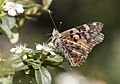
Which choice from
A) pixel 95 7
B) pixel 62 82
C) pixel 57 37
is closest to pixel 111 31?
pixel 95 7

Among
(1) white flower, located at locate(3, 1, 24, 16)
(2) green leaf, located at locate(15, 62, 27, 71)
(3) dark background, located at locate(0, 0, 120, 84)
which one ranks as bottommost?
(3) dark background, located at locate(0, 0, 120, 84)

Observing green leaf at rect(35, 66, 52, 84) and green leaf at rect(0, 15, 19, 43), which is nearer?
green leaf at rect(35, 66, 52, 84)

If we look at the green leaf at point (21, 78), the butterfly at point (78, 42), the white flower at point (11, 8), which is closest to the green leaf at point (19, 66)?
the green leaf at point (21, 78)

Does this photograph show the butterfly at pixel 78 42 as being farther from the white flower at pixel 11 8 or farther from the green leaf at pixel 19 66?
the green leaf at pixel 19 66

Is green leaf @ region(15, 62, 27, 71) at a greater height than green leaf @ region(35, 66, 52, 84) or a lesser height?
greater

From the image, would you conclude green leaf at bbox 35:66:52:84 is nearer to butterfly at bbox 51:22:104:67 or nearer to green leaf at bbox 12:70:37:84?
green leaf at bbox 12:70:37:84

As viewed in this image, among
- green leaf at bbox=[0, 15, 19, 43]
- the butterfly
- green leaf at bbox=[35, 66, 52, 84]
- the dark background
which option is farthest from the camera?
the dark background

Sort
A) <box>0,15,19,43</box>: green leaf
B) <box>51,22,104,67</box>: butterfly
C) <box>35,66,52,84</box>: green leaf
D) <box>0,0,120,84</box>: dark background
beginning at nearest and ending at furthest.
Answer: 1. <box>35,66,52,84</box>: green leaf
2. <box>0,15,19,43</box>: green leaf
3. <box>51,22,104,67</box>: butterfly
4. <box>0,0,120,84</box>: dark background

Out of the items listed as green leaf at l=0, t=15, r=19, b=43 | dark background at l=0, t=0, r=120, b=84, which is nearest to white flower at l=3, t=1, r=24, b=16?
green leaf at l=0, t=15, r=19, b=43

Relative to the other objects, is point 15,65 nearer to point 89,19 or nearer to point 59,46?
point 59,46
